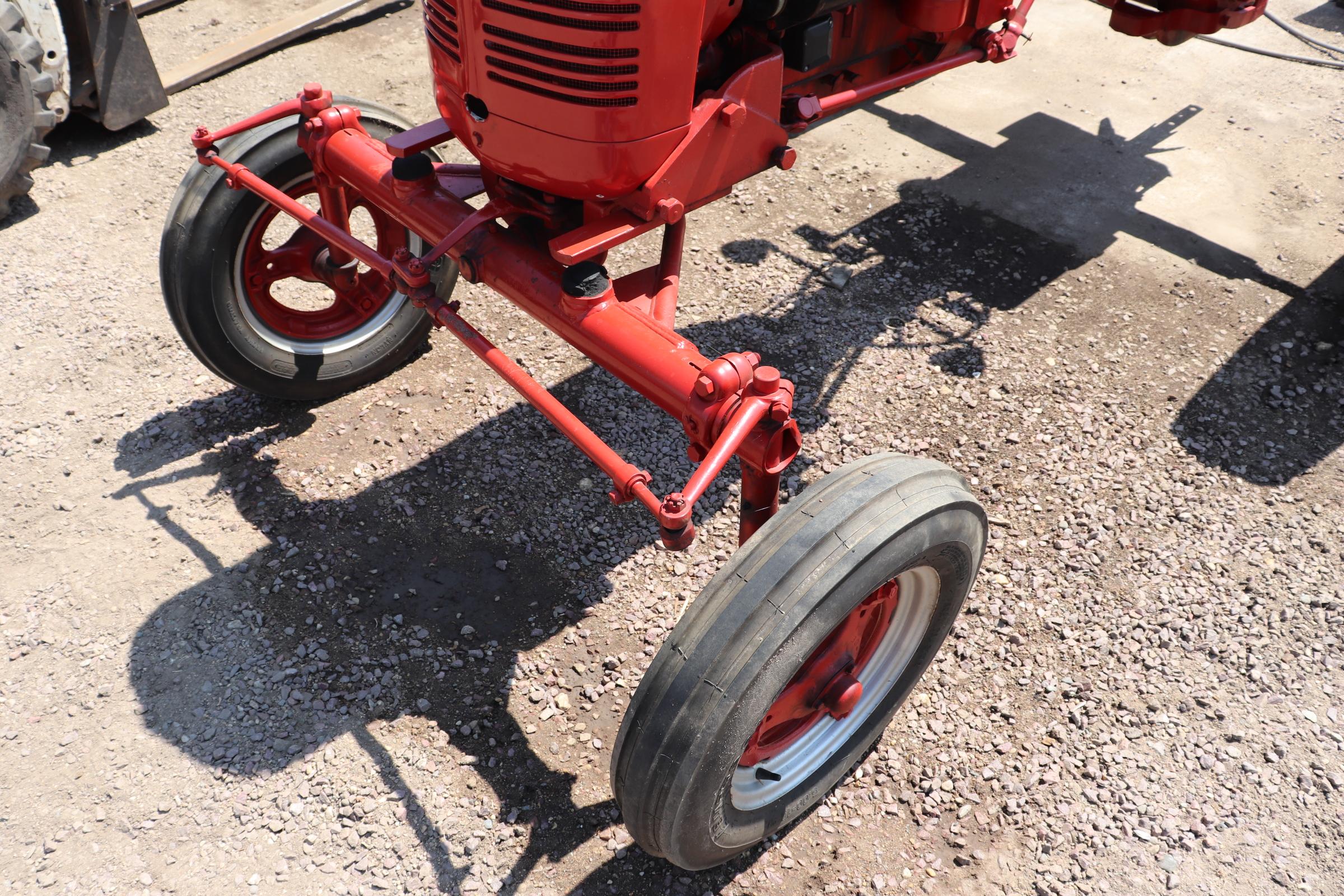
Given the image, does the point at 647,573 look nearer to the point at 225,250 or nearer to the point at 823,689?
the point at 823,689

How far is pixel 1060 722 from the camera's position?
2889 millimetres

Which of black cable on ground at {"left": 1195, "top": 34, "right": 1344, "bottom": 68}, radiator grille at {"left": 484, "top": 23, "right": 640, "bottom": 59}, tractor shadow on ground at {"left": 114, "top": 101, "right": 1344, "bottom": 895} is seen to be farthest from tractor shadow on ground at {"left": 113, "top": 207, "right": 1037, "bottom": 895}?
black cable on ground at {"left": 1195, "top": 34, "right": 1344, "bottom": 68}

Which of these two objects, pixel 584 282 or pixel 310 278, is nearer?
pixel 584 282

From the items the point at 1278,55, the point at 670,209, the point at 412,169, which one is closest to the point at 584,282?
the point at 670,209

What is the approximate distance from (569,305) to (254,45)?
4.42 metres

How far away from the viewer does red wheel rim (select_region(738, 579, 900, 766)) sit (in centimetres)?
248

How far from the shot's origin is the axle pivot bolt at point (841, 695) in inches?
97.9

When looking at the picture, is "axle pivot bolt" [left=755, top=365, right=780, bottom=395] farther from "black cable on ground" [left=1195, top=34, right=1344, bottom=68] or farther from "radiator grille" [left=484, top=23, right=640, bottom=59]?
"black cable on ground" [left=1195, top=34, right=1344, bottom=68]

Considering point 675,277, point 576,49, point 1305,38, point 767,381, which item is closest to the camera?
point 767,381

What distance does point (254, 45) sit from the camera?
19.0 ft

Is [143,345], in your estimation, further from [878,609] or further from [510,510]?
[878,609]

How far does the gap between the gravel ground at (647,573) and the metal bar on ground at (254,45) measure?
3.32ft

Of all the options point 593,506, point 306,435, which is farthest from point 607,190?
point 306,435

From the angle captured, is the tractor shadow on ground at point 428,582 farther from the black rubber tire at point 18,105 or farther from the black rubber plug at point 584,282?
the black rubber tire at point 18,105
